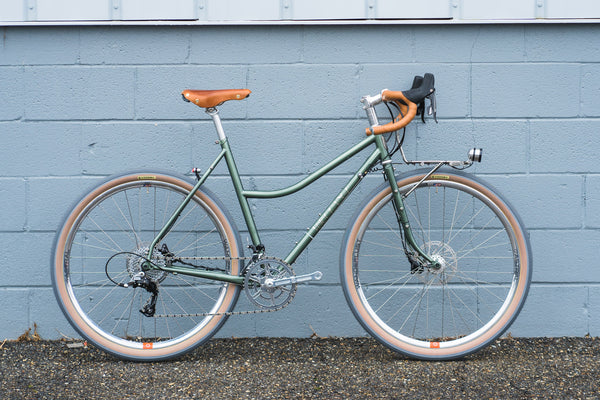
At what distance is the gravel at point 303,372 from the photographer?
3.19 m

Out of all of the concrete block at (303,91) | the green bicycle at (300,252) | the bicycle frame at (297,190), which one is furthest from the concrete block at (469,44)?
the bicycle frame at (297,190)

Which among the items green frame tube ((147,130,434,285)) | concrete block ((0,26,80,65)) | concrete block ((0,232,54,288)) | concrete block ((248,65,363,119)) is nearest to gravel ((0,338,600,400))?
concrete block ((0,232,54,288))

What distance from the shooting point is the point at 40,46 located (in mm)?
3760

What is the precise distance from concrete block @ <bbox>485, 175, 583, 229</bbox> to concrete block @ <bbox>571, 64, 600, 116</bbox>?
0.35m

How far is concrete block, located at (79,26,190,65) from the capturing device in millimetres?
3756

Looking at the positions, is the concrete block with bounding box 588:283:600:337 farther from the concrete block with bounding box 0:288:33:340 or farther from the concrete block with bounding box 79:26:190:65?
the concrete block with bounding box 0:288:33:340

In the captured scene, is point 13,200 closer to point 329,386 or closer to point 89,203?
point 89,203

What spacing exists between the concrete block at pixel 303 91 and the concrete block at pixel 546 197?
0.87m

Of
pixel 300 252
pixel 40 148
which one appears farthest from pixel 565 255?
pixel 40 148

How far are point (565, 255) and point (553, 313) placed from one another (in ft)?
1.04

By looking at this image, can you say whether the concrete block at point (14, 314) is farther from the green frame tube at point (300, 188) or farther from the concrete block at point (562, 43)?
the concrete block at point (562, 43)

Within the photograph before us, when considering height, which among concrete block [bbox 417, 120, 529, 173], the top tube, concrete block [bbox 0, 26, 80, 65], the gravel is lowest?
the gravel

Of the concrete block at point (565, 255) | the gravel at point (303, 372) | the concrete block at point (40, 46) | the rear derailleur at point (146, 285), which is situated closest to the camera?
the gravel at point (303, 372)

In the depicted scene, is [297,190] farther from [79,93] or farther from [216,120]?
[79,93]
